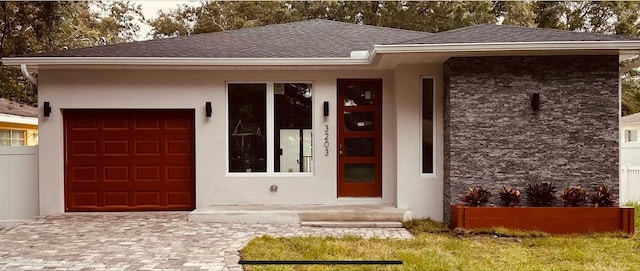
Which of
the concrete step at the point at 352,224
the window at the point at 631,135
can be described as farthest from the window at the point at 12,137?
the window at the point at 631,135

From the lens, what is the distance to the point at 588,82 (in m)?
6.95

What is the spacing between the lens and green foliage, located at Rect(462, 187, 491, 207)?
6898 millimetres

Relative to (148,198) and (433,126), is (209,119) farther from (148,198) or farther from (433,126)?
(433,126)

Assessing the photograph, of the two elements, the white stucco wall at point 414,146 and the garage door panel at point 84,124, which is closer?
the white stucco wall at point 414,146

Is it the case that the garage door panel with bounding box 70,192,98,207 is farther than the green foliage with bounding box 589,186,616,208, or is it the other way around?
the garage door panel with bounding box 70,192,98,207

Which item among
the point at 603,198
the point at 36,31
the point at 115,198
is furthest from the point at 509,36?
the point at 36,31

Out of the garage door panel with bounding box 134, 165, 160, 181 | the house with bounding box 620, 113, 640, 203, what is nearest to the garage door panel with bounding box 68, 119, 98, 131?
the garage door panel with bounding box 134, 165, 160, 181

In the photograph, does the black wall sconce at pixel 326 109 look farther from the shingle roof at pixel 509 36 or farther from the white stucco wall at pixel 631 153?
the white stucco wall at pixel 631 153

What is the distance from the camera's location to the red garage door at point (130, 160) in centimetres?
834

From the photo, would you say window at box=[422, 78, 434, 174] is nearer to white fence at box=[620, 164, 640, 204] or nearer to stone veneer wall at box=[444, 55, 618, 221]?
stone veneer wall at box=[444, 55, 618, 221]

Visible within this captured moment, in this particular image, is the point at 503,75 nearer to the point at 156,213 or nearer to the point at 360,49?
the point at 360,49

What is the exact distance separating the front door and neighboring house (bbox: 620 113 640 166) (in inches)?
211

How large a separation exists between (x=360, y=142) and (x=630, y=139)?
16129 mm

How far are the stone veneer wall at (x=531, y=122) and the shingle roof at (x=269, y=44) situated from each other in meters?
1.66
